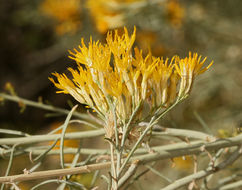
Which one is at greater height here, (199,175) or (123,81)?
(123,81)

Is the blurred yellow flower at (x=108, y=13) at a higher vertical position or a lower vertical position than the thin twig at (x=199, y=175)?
higher

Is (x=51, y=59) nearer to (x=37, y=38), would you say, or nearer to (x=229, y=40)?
(x=37, y=38)

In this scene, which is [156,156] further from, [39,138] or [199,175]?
[39,138]

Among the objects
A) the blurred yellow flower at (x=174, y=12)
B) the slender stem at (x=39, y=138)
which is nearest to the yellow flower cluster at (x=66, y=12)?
the blurred yellow flower at (x=174, y=12)

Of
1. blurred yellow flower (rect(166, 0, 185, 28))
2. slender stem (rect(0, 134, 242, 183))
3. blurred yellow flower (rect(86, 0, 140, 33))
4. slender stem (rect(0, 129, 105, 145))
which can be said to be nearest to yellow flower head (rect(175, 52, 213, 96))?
slender stem (rect(0, 134, 242, 183))

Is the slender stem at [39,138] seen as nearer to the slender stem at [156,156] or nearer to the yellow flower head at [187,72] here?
the slender stem at [156,156]

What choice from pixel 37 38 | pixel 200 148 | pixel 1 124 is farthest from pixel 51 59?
pixel 200 148

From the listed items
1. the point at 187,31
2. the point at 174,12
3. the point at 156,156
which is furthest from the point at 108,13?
the point at 156,156

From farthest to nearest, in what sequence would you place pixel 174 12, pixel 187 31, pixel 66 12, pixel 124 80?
pixel 187 31 → pixel 66 12 → pixel 174 12 → pixel 124 80

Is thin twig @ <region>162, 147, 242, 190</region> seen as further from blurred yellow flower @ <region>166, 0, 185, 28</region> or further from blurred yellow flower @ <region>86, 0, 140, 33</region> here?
blurred yellow flower @ <region>166, 0, 185, 28</region>
